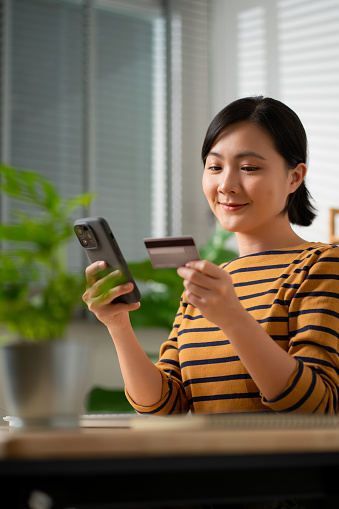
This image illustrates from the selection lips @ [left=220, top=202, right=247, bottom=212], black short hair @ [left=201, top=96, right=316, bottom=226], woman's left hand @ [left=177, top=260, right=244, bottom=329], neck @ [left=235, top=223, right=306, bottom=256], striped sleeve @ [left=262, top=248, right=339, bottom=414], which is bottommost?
striped sleeve @ [left=262, top=248, right=339, bottom=414]

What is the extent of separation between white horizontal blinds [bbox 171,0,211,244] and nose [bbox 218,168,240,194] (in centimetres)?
211

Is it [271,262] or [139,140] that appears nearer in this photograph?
[271,262]

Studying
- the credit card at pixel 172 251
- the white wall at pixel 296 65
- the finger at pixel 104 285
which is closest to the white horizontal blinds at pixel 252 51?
the white wall at pixel 296 65

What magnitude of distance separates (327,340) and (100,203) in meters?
2.30

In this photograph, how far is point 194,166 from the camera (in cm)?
347

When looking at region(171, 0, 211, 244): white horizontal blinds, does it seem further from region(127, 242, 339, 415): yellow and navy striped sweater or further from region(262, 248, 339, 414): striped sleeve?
region(262, 248, 339, 414): striped sleeve

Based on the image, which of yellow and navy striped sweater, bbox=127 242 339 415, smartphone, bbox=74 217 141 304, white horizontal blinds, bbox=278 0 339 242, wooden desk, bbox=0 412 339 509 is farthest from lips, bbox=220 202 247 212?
white horizontal blinds, bbox=278 0 339 242

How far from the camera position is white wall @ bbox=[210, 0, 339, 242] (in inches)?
110

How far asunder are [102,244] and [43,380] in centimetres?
32

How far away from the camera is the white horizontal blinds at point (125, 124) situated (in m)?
3.28

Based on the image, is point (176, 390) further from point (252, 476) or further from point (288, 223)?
point (252, 476)

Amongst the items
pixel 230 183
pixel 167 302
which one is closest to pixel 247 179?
pixel 230 183

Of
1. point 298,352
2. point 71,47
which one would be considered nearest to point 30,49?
point 71,47

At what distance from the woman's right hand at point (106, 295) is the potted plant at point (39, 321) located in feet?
0.13
